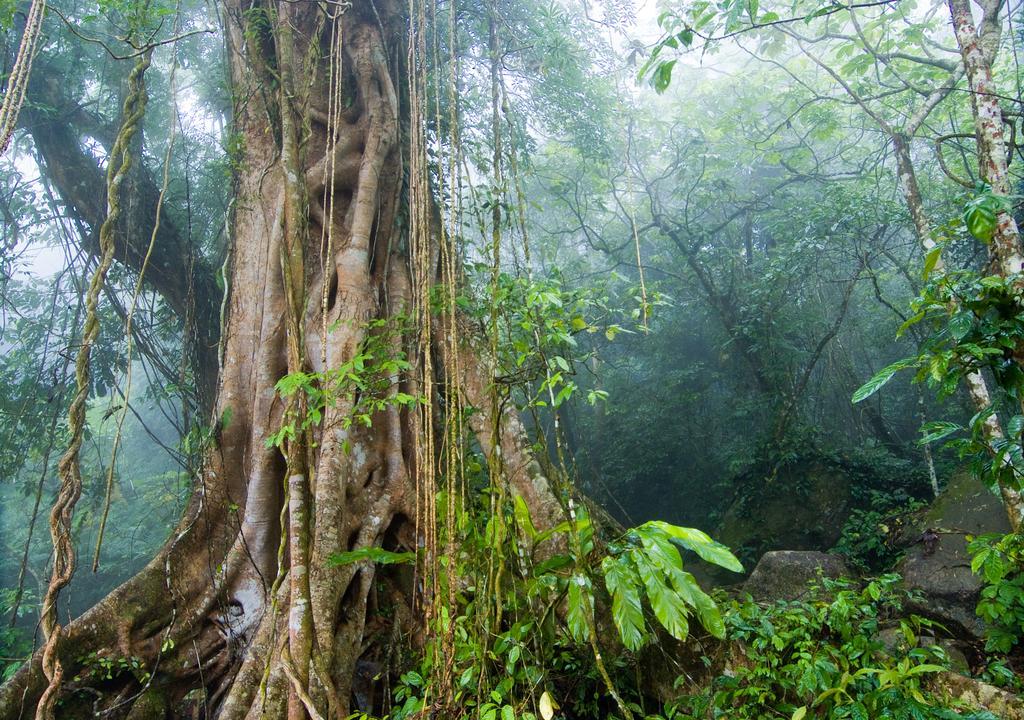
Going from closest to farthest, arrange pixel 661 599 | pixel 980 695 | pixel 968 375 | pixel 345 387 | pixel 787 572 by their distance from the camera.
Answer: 1. pixel 661 599
2. pixel 980 695
3. pixel 345 387
4. pixel 968 375
5. pixel 787 572

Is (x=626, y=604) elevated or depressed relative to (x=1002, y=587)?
elevated

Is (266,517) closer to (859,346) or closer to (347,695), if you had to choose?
(347,695)

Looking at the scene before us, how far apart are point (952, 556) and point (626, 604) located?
404 centimetres

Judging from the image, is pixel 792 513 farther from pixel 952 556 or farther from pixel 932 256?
pixel 932 256

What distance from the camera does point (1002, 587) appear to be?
234 cm

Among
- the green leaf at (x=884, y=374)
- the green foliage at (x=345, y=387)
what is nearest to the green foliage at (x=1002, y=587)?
the green leaf at (x=884, y=374)

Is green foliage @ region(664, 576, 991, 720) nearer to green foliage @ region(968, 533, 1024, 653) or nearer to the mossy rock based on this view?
green foliage @ region(968, 533, 1024, 653)

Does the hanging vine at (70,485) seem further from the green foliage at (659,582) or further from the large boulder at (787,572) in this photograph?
the large boulder at (787,572)

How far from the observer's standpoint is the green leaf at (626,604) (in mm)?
1556

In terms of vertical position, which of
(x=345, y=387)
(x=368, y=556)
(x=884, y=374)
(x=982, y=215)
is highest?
(x=345, y=387)

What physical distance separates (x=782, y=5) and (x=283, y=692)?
803cm

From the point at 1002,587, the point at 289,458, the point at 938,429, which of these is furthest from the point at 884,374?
the point at 289,458

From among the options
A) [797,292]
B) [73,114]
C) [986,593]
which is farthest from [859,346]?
[73,114]

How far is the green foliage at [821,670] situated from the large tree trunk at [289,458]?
100 centimetres
